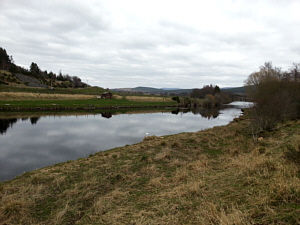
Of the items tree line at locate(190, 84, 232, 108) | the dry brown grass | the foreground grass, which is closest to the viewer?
the foreground grass

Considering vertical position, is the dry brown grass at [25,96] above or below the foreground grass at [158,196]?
above

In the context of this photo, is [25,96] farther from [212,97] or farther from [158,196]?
[212,97]

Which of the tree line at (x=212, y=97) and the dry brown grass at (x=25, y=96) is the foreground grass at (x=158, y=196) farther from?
the tree line at (x=212, y=97)

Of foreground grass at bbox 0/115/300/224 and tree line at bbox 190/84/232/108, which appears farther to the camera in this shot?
tree line at bbox 190/84/232/108

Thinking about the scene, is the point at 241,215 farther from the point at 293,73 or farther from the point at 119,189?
the point at 293,73

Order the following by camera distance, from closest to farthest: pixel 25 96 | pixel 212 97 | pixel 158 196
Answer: pixel 158 196, pixel 25 96, pixel 212 97

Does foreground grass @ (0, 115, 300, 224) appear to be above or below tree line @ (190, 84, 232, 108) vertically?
below

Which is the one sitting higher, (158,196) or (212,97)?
(212,97)

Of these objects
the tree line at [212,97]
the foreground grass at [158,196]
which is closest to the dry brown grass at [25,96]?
the foreground grass at [158,196]

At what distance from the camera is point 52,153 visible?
46.9 ft

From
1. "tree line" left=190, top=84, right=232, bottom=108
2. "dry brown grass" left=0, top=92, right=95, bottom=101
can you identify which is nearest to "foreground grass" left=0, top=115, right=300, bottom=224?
"dry brown grass" left=0, top=92, right=95, bottom=101

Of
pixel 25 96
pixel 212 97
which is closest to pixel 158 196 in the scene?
pixel 25 96

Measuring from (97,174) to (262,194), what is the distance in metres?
5.97

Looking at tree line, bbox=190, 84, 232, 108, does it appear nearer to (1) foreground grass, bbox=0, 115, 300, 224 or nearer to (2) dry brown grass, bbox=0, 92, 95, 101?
(2) dry brown grass, bbox=0, 92, 95, 101
